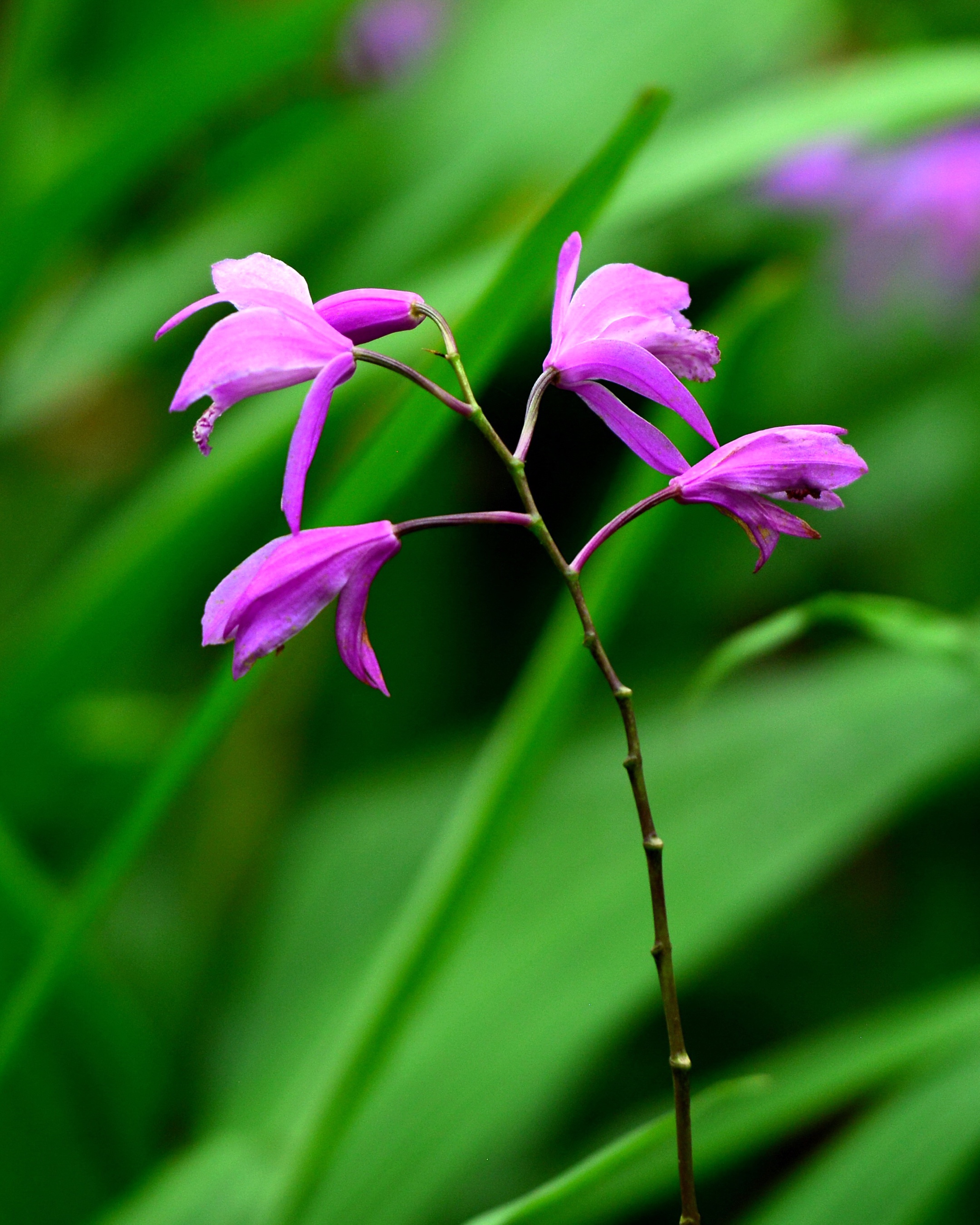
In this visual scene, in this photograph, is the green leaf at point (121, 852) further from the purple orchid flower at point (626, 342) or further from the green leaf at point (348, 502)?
the purple orchid flower at point (626, 342)

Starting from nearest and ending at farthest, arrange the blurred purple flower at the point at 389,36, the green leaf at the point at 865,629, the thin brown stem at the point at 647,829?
the thin brown stem at the point at 647,829, the green leaf at the point at 865,629, the blurred purple flower at the point at 389,36

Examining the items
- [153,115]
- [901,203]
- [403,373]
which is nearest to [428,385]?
[403,373]

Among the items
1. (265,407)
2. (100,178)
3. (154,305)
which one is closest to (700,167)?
(265,407)

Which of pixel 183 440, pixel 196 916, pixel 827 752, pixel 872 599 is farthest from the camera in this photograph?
pixel 183 440

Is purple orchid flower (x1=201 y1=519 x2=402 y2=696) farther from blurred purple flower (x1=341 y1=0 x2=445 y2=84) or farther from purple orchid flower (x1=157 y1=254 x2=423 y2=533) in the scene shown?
blurred purple flower (x1=341 y1=0 x2=445 y2=84)

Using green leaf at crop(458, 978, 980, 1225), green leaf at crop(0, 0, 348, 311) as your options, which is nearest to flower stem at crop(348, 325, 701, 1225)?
green leaf at crop(458, 978, 980, 1225)

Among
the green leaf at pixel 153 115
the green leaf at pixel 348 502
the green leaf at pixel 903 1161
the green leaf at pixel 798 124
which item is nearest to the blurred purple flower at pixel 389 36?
the green leaf at pixel 153 115

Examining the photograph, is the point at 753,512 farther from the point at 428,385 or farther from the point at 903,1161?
the point at 903,1161

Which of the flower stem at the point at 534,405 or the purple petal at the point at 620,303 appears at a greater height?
the purple petal at the point at 620,303

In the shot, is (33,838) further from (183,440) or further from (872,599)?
(872,599)
